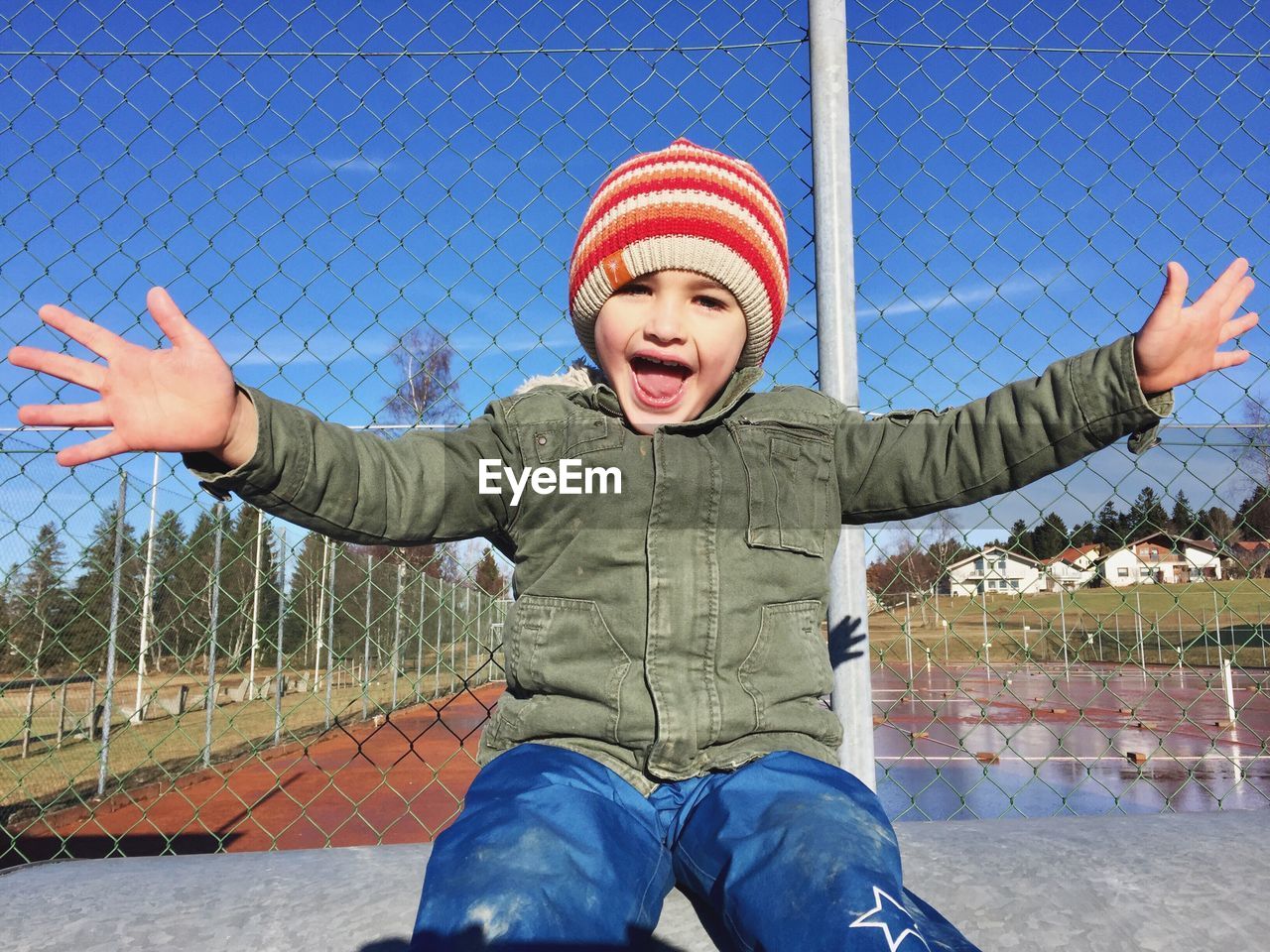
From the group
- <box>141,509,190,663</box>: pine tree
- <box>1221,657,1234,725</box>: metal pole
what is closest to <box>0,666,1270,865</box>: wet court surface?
<box>1221,657,1234,725</box>: metal pole

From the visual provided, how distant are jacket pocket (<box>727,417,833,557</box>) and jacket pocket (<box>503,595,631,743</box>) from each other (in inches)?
12.0

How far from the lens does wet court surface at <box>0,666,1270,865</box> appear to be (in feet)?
24.4

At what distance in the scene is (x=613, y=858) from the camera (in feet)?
3.36

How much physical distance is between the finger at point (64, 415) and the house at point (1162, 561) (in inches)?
106

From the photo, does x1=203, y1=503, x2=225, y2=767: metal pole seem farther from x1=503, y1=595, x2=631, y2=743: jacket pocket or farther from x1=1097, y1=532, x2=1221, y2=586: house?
x1=1097, y1=532, x2=1221, y2=586: house

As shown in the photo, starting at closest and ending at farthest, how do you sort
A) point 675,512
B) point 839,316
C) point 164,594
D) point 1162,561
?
point 675,512, point 839,316, point 1162,561, point 164,594

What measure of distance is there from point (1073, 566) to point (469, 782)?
6759mm

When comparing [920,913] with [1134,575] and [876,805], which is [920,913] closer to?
[876,805]

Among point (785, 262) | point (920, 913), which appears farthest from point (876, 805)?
point (785, 262)

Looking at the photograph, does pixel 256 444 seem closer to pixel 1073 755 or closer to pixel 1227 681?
pixel 1073 755

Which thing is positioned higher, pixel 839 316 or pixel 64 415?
pixel 839 316

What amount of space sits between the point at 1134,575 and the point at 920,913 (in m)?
2.61

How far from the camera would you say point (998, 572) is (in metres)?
2.58

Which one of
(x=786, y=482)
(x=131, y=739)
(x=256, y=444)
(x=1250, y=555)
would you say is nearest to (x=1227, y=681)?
(x=1250, y=555)
